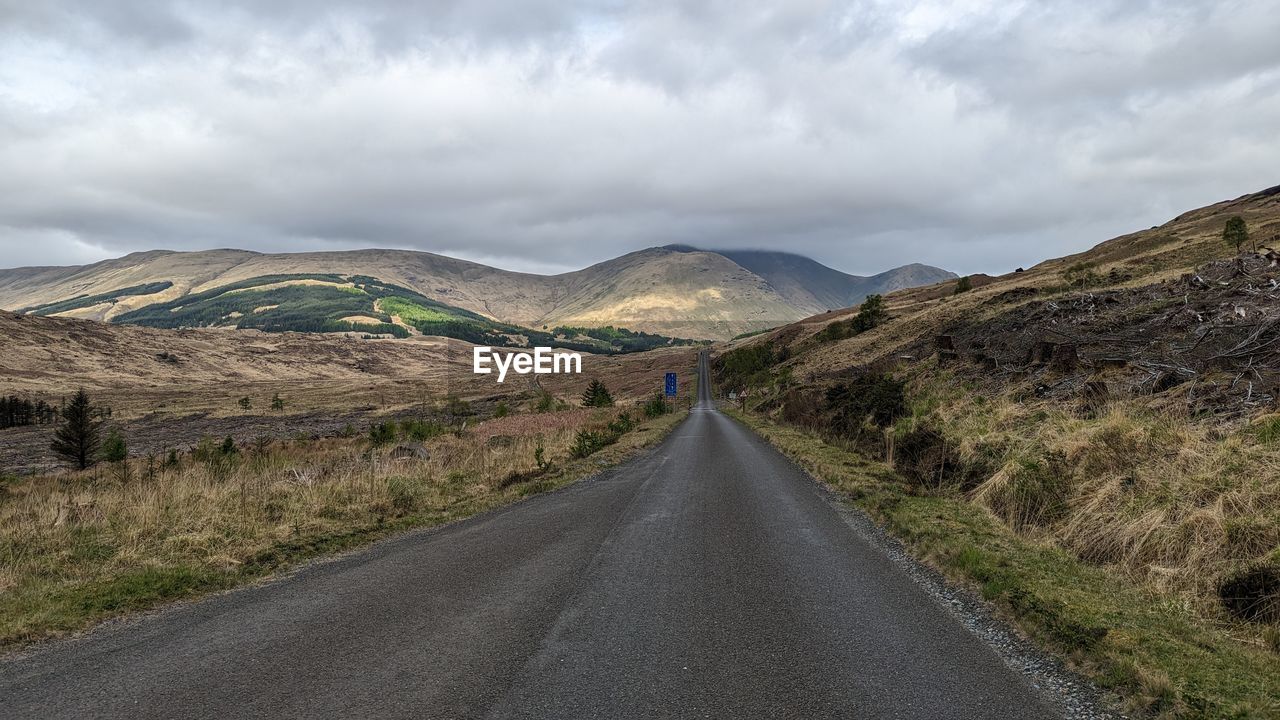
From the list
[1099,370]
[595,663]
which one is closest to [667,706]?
[595,663]

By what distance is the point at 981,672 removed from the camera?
5.75 m

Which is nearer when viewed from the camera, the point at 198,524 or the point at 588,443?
the point at 198,524

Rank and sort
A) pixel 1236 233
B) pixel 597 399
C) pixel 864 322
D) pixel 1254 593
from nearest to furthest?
pixel 1254 593 < pixel 1236 233 < pixel 597 399 < pixel 864 322

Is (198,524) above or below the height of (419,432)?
above

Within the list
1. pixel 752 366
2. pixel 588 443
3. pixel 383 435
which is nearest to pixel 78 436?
pixel 383 435

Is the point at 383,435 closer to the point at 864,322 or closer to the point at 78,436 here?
the point at 78,436

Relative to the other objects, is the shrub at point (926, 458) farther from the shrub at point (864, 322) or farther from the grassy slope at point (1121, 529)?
the shrub at point (864, 322)

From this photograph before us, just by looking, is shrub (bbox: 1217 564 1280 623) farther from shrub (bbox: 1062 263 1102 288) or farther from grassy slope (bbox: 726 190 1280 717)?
shrub (bbox: 1062 263 1102 288)

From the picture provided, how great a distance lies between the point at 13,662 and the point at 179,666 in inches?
67.7

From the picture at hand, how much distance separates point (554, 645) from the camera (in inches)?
252

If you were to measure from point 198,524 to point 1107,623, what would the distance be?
44.3 feet

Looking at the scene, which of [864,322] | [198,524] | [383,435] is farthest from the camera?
[864,322]

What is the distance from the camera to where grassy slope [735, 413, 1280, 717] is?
509 centimetres

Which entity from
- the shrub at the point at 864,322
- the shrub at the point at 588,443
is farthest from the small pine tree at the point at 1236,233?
the shrub at the point at 588,443
